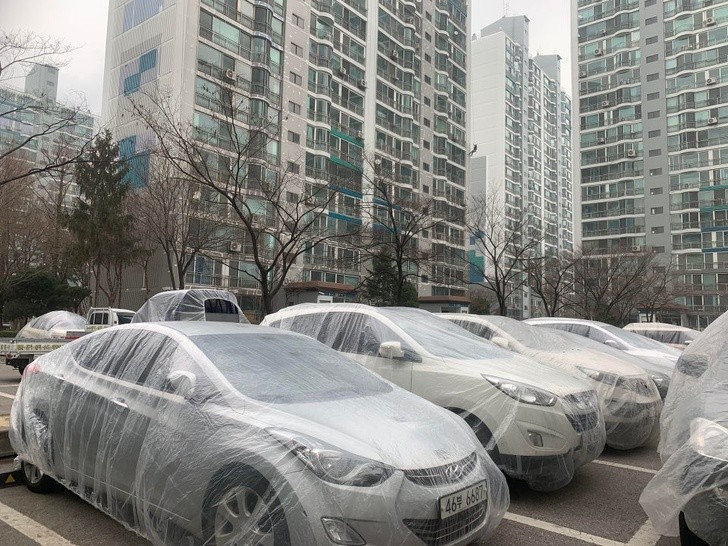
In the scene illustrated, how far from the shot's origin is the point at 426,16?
2295 inches

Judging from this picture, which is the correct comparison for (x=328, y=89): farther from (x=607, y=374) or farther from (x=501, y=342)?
(x=607, y=374)

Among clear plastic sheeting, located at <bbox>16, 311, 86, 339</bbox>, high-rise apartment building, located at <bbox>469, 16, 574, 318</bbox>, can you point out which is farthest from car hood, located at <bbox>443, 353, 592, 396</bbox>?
high-rise apartment building, located at <bbox>469, 16, 574, 318</bbox>

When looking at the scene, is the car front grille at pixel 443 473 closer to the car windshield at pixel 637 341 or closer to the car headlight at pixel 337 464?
the car headlight at pixel 337 464

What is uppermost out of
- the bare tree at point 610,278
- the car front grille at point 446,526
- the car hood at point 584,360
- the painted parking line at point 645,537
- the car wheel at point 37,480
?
the bare tree at point 610,278

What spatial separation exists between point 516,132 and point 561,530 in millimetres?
85857

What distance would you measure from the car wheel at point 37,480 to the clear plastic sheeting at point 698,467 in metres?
4.27

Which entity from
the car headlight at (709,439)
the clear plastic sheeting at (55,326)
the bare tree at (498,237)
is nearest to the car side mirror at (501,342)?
the car headlight at (709,439)

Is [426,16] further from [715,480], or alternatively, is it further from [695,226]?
[715,480]

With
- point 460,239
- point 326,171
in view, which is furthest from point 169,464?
point 460,239

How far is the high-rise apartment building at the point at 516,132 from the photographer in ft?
264

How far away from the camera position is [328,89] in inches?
1767

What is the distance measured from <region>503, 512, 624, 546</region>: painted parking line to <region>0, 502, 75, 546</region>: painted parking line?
9.93 ft

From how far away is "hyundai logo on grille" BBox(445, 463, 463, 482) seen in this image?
2918 mm

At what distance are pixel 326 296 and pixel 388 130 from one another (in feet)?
70.5
